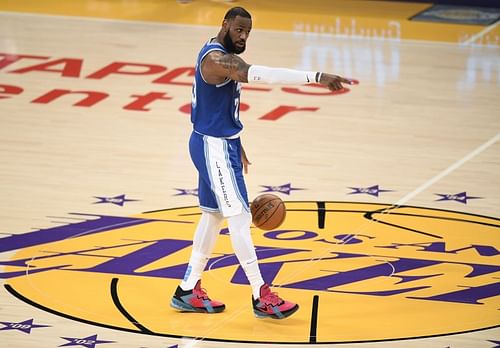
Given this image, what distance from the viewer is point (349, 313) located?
6738 millimetres

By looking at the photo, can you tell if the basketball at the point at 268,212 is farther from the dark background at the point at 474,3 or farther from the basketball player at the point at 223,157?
the dark background at the point at 474,3

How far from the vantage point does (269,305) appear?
6.55 m

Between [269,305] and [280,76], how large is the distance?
133 centimetres

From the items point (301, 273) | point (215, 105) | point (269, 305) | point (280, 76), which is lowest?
point (301, 273)

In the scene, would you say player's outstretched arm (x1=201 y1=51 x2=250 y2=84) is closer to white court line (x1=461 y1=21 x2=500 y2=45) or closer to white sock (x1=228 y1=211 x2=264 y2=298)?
white sock (x1=228 y1=211 x2=264 y2=298)

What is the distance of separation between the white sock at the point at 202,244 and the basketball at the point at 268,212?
9.3 inches

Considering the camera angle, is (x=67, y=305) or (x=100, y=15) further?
(x=100, y=15)

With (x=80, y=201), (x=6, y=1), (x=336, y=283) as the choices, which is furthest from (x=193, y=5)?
(x=336, y=283)

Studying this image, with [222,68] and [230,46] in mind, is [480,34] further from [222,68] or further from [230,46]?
[222,68]

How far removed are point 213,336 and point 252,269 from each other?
0.43m

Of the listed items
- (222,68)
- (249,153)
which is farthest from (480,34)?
(222,68)

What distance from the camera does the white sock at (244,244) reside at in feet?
21.3

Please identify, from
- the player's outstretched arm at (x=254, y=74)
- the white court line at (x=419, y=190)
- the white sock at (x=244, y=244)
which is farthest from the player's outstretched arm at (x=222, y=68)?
the white court line at (x=419, y=190)

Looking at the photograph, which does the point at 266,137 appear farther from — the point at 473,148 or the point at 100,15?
the point at 100,15
